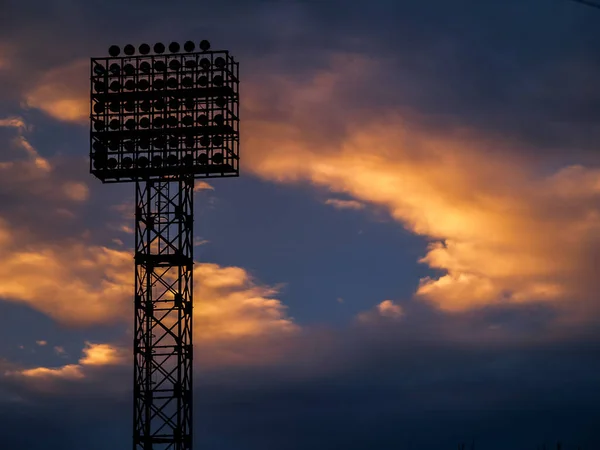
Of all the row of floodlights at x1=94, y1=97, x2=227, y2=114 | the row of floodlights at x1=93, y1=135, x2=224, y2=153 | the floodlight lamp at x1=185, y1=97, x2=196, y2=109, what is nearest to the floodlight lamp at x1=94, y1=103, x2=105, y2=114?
the row of floodlights at x1=94, y1=97, x2=227, y2=114

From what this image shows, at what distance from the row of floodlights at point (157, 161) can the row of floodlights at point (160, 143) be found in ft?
1.97

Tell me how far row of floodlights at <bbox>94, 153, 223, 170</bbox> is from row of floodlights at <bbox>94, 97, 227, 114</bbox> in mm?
2706

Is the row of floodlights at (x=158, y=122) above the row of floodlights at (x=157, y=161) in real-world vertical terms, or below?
above

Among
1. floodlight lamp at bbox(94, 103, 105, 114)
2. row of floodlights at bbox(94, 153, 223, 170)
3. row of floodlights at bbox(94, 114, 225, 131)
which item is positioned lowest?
row of floodlights at bbox(94, 153, 223, 170)

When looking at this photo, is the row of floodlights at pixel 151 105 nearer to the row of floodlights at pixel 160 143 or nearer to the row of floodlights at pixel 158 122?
the row of floodlights at pixel 158 122

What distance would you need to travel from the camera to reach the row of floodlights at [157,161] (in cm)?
11112

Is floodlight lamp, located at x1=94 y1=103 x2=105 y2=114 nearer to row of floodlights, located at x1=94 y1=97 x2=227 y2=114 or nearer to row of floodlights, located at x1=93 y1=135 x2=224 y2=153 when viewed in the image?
row of floodlights, located at x1=94 y1=97 x2=227 y2=114

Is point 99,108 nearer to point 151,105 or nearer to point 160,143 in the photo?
point 151,105

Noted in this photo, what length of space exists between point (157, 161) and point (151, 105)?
10.7ft

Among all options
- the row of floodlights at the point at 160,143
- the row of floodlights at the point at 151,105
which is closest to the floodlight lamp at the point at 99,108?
the row of floodlights at the point at 151,105

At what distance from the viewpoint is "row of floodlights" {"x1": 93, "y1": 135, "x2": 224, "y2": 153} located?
11144cm

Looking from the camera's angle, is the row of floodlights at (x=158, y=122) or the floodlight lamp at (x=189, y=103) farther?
the floodlight lamp at (x=189, y=103)

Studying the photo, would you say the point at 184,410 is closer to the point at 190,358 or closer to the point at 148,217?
the point at 190,358

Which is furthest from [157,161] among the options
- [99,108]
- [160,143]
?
[99,108]
